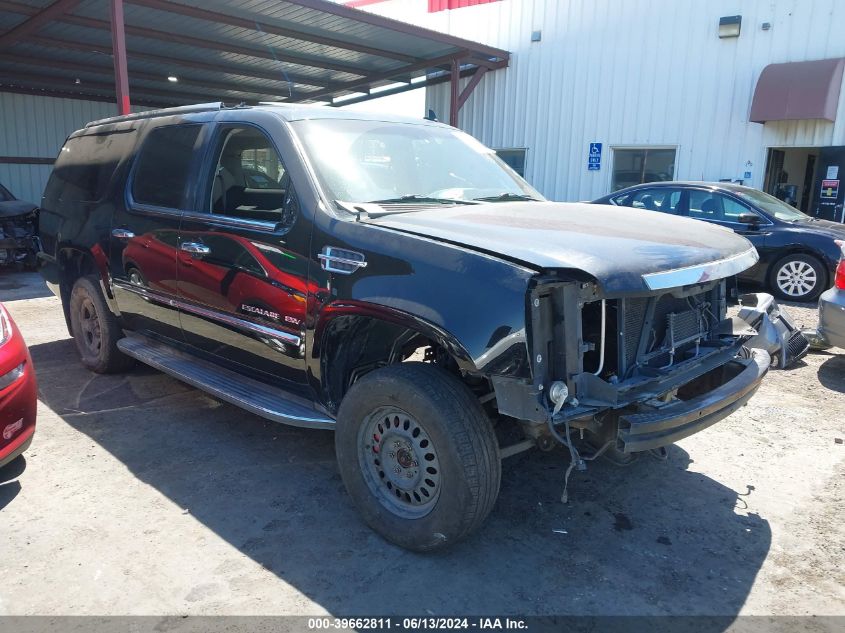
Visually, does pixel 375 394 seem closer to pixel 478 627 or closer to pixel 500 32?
pixel 478 627

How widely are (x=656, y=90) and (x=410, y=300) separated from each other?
12.6m

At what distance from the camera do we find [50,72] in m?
15.9

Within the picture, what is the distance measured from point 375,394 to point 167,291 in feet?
6.64

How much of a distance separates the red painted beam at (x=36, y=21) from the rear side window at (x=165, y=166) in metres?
7.43

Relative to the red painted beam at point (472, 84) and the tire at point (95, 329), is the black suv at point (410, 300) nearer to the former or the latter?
the tire at point (95, 329)

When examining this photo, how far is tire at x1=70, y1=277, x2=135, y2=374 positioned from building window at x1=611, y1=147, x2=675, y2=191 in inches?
464

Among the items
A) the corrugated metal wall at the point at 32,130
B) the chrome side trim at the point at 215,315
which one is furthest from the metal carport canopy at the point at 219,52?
the chrome side trim at the point at 215,315

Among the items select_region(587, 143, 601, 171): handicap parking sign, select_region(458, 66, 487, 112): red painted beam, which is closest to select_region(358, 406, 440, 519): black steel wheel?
select_region(587, 143, 601, 171): handicap parking sign

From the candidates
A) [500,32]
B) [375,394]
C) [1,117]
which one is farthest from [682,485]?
[1,117]

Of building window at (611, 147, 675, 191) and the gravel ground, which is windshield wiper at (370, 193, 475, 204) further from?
building window at (611, 147, 675, 191)

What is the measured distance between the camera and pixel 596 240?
2783 millimetres

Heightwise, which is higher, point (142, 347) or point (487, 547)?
point (142, 347)

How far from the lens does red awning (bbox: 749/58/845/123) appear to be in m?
11.3

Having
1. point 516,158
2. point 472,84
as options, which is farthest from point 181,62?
point 516,158
